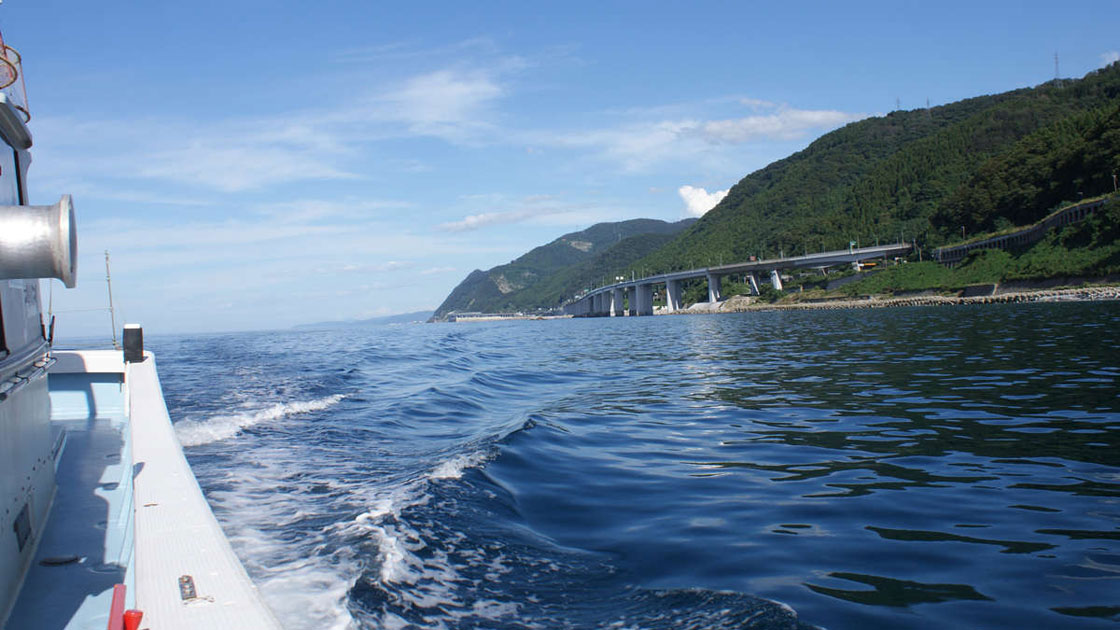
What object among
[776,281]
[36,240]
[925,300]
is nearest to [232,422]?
[36,240]

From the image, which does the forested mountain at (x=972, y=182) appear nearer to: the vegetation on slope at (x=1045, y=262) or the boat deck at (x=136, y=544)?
the vegetation on slope at (x=1045, y=262)

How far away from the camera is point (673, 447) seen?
32.8ft

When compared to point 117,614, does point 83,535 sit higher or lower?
lower

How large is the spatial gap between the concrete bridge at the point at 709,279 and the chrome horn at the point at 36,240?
393ft

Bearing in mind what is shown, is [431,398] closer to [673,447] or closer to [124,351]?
[124,351]

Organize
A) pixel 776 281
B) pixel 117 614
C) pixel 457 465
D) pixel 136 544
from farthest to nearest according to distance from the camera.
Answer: pixel 776 281 < pixel 457 465 < pixel 136 544 < pixel 117 614

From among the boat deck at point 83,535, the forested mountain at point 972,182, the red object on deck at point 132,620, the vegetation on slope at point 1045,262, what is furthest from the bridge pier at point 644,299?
the red object on deck at point 132,620

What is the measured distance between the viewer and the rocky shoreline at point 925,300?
53375 mm

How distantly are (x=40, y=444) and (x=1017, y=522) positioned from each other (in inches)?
357

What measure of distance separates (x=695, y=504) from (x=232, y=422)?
11.0 meters

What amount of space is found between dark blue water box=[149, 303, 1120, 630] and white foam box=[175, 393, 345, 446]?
120 mm

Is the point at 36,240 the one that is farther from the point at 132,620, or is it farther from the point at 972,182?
the point at 972,182

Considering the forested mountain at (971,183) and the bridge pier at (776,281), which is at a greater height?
the forested mountain at (971,183)

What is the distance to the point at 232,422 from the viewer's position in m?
13.8
